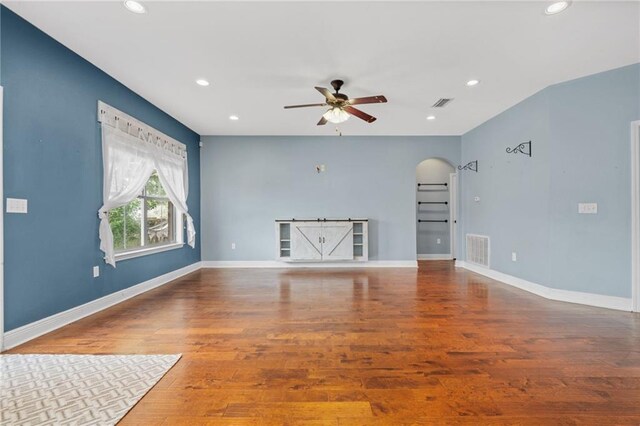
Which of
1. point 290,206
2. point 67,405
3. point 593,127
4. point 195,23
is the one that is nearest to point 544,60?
point 593,127

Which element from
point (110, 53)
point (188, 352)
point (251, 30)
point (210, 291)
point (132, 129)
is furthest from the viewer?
point (210, 291)

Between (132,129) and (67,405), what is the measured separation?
3.23 meters

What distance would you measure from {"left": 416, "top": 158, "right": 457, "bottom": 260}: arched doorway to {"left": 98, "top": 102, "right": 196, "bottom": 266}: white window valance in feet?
17.9

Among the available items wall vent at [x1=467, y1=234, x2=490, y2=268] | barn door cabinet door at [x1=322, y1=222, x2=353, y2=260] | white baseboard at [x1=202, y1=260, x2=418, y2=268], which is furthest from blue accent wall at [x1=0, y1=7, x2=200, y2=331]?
wall vent at [x1=467, y1=234, x2=490, y2=268]

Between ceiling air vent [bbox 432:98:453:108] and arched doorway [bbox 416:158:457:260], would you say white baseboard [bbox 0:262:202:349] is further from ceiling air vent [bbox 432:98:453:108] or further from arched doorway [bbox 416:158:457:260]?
arched doorway [bbox 416:158:457:260]

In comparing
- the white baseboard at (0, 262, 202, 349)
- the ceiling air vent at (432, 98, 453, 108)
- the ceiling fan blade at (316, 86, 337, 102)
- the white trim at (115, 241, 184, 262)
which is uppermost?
the ceiling air vent at (432, 98, 453, 108)

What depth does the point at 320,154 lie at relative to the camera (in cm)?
587

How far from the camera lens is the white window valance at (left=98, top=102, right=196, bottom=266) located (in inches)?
128

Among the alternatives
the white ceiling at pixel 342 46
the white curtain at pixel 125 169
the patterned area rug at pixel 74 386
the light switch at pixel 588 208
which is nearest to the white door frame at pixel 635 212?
the light switch at pixel 588 208

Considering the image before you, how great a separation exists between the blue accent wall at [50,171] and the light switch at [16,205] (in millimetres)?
39

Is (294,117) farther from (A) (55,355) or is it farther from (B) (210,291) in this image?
(A) (55,355)

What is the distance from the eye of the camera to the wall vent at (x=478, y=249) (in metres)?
5.05

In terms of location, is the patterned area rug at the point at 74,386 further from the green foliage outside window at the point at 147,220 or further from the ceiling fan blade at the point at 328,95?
the ceiling fan blade at the point at 328,95

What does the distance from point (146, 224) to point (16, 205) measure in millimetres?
2006
